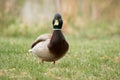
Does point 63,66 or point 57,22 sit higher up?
point 57,22

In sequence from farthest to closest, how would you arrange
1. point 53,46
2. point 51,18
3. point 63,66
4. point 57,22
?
point 51,18, point 63,66, point 57,22, point 53,46

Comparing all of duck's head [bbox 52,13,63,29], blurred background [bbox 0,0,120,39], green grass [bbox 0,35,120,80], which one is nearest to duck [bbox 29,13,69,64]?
duck's head [bbox 52,13,63,29]

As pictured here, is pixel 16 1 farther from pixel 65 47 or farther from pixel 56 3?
pixel 65 47

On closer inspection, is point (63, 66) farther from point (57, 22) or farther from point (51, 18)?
point (51, 18)

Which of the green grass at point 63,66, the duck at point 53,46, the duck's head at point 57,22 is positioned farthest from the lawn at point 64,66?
the duck's head at point 57,22

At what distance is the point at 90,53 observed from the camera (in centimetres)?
1099

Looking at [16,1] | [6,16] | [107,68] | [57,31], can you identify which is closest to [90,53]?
[107,68]

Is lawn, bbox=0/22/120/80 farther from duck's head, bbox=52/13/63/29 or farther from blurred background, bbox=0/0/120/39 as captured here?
blurred background, bbox=0/0/120/39

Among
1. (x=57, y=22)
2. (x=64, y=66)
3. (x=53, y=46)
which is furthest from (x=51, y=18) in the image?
(x=53, y=46)

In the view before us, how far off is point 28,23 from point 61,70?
11.3 metres

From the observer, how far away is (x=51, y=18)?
20125mm

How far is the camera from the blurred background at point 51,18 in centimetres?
1855

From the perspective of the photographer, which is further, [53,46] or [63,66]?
[63,66]

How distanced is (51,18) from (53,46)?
39.2 feet
